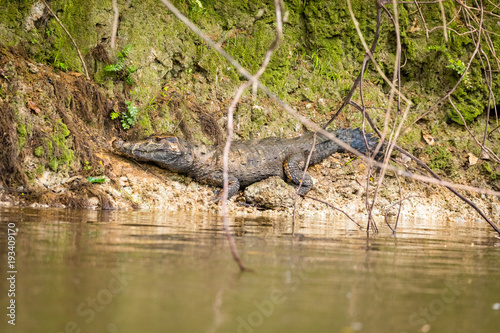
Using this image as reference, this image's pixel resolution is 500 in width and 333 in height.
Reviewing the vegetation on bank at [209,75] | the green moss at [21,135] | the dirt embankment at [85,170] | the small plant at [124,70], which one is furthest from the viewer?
the small plant at [124,70]

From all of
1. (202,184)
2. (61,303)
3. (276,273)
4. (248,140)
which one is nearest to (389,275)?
(276,273)

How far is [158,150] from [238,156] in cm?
146

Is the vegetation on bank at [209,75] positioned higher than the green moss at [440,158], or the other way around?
the vegetation on bank at [209,75]

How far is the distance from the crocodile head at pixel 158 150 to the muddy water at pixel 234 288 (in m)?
4.58

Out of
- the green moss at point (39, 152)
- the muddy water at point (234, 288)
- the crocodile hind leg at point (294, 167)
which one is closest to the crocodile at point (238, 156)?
the crocodile hind leg at point (294, 167)

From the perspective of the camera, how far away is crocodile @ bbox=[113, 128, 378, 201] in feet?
25.4

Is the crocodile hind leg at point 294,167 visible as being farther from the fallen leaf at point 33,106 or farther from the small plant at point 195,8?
the fallen leaf at point 33,106

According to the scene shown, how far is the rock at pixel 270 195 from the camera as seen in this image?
→ 24.7 ft

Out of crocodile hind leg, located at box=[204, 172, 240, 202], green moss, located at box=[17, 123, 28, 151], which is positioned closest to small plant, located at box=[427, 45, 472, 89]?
crocodile hind leg, located at box=[204, 172, 240, 202]

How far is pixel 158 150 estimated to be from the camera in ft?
25.3

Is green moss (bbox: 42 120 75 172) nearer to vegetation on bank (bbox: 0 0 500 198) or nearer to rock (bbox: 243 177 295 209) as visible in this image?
vegetation on bank (bbox: 0 0 500 198)

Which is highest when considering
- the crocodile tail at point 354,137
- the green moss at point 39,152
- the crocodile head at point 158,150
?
the crocodile tail at point 354,137

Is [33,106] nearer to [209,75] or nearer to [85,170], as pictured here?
[85,170]

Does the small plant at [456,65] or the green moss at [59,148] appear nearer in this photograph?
the green moss at [59,148]
